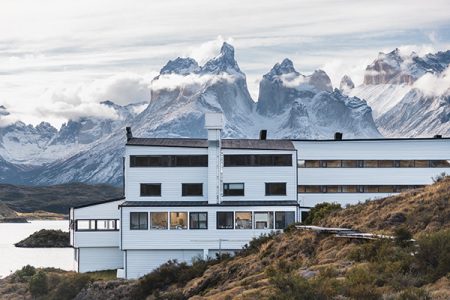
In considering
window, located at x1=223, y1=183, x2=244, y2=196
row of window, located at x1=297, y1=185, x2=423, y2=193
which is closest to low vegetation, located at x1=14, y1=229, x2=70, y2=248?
row of window, located at x1=297, y1=185, x2=423, y2=193

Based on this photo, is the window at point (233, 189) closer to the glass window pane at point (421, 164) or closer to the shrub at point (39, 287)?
the glass window pane at point (421, 164)

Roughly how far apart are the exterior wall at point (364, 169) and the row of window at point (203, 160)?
129 inches

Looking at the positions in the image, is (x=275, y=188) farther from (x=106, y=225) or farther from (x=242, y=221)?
(x=106, y=225)

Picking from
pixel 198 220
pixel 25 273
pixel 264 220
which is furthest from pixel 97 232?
pixel 264 220

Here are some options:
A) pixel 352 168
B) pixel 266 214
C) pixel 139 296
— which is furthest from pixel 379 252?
pixel 352 168

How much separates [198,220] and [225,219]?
2.24 metres

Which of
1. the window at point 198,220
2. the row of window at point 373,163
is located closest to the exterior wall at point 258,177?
the window at point 198,220

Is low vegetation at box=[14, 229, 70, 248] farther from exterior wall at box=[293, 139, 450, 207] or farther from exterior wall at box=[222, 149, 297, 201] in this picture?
exterior wall at box=[222, 149, 297, 201]

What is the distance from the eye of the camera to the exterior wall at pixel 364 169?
290 feet

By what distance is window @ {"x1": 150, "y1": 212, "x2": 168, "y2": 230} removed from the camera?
82750mm

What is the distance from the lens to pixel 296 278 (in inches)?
1502

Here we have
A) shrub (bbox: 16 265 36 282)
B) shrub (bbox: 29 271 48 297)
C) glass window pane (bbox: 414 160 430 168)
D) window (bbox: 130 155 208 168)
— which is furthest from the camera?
glass window pane (bbox: 414 160 430 168)

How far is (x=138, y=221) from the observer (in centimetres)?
8269

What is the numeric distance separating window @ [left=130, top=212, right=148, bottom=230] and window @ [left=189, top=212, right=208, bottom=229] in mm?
3722
